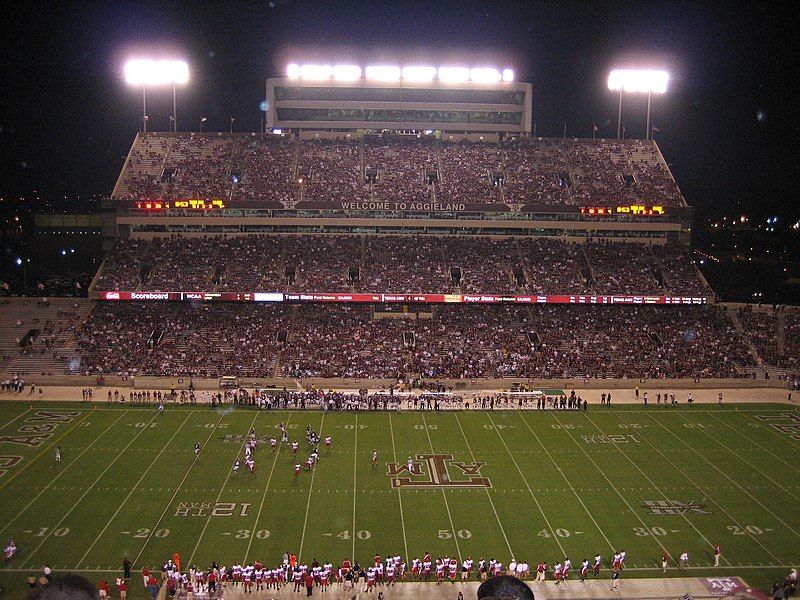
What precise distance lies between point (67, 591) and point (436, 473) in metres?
24.8

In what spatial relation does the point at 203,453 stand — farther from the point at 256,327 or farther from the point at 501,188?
the point at 501,188

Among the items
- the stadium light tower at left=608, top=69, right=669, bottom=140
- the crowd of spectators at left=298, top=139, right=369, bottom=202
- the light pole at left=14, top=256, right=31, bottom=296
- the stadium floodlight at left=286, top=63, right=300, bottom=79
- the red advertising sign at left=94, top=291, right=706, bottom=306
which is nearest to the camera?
the red advertising sign at left=94, top=291, right=706, bottom=306

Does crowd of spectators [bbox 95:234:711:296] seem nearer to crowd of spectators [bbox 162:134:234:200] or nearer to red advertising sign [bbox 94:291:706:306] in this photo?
red advertising sign [bbox 94:291:706:306]

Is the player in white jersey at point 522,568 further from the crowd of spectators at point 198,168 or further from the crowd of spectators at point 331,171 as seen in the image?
the crowd of spectators at point 198,168

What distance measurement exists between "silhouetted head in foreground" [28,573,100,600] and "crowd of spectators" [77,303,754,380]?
1435 inches

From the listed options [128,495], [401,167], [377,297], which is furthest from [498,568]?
[401,167]

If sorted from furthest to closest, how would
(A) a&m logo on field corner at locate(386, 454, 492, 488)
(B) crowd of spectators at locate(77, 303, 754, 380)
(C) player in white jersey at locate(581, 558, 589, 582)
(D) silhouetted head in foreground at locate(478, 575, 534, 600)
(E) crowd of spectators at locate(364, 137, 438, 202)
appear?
(E) crowd of spectators at locate(364, 137, 438, 202)
(B) crowd of spectators at locate(77, 303, 754, 380)
(A) a&m logo on field corner at locate(386, 454, 492, 488)
(C) player in white jersey at locate(581, 558, 589, 582)
(D) silhouetted head in foreground at locate(478, 575, 534, 600)

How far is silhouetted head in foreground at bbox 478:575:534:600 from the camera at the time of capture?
333 centimetres

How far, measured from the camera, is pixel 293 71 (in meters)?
54.7

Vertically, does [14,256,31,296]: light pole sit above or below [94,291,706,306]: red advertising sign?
above

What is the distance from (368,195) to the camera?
50469 mm

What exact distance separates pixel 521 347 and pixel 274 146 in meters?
25.7

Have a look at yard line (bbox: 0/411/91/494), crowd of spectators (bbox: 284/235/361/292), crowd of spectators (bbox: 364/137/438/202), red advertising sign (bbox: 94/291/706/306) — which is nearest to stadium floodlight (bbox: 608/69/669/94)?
crowd of spectators (bbox: 364/137/438/202)

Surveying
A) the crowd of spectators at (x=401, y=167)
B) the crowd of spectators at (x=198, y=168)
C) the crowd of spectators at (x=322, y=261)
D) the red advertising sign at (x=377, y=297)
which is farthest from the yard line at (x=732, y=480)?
the crowd of spectators at (x=198, y=168)
